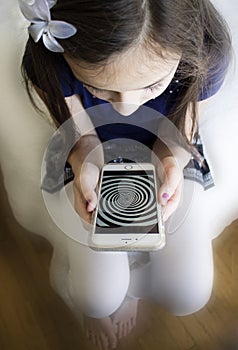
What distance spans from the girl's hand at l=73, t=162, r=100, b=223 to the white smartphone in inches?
0.5

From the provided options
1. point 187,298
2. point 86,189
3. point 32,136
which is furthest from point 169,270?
point 32,136

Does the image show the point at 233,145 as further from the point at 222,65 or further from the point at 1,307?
the point at 1,307

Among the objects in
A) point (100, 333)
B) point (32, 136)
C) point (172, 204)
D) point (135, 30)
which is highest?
point (135, 30)

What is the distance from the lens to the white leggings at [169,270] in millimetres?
581

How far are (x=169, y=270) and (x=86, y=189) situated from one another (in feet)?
0.52

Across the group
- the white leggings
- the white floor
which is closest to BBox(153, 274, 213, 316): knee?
Answer: the white leggings

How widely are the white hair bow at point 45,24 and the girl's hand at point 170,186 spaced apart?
224 mm

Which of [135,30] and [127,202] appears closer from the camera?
[135,30]

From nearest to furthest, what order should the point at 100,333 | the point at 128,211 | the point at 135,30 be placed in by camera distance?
the point at 135,30
the point at 128,211
the point at 100,333

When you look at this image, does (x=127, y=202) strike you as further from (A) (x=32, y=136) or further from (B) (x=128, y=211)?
(A) (x=32, y=136)

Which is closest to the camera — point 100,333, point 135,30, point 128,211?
point 135,30

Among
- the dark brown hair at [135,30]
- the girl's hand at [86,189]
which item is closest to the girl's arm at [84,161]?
the girl's hand at [86,189]

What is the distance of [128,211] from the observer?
52 centimetres

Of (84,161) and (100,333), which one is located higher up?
(84,161)
